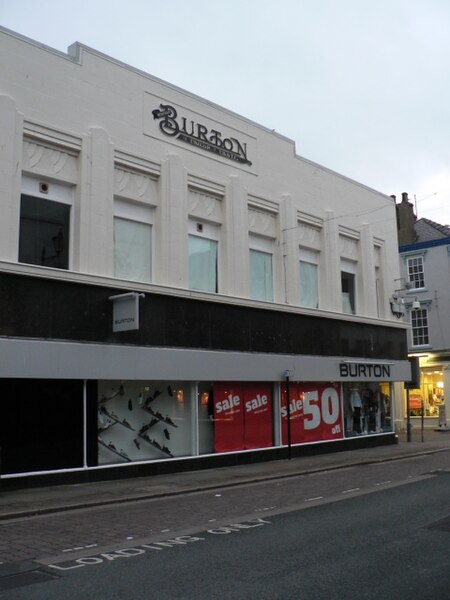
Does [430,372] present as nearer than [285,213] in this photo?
No

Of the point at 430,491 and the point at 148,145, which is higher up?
the point at 148,145

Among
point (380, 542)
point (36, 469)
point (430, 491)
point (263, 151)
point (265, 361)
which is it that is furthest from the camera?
point (263, 151)

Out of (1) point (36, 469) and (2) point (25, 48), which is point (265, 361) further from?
(2) point (25, 48)

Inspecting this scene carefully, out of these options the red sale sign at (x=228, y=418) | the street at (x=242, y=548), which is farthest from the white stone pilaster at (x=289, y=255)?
the street at (x=242, y=548)

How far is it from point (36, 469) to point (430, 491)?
8601mm

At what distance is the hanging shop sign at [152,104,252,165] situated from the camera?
59.7 ft

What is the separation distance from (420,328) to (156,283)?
2266 cm

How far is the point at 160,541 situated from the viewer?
29.0 feet

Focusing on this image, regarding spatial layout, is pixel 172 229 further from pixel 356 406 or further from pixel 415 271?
pixel 415 271

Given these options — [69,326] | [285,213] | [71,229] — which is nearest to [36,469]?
[69,326]

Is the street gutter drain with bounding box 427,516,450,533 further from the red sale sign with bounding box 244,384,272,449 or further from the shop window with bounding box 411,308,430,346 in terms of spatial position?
the shop window with bounding box 411,308,430,346

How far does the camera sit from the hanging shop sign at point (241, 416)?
60.8ft

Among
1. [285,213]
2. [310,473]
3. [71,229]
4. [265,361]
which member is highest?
[285,213]

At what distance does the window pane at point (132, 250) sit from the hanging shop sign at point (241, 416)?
415 centimetres
